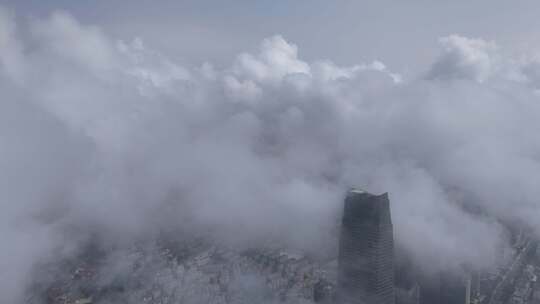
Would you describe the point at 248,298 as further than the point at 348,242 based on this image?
Yes

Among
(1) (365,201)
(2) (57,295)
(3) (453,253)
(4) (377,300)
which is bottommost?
(2) (57,295)

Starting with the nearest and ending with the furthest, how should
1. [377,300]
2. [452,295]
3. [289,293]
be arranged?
[377,300], [452,295], [289,293]

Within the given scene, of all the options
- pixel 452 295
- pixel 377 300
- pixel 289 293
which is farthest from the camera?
pixel 289 293

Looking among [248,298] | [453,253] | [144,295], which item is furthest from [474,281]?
[144,295]

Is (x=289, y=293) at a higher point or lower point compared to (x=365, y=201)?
lower

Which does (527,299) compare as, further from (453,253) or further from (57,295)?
(57,295)

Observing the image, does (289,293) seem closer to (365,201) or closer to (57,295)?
(365,201)

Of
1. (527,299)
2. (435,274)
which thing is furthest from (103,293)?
(527,299)
